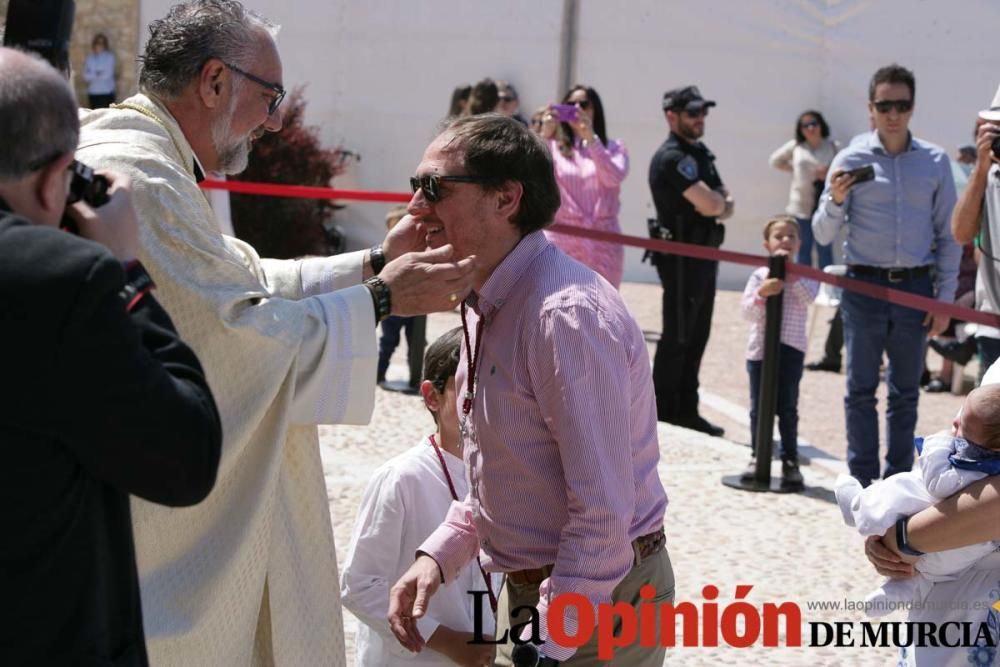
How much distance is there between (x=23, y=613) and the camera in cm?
196

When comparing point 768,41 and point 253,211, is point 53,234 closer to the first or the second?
point 253,211

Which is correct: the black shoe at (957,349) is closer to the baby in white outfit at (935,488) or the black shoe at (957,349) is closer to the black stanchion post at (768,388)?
the black stanchion post at (768,388)

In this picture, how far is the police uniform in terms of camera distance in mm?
8727

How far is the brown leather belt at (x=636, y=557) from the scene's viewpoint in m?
2.92

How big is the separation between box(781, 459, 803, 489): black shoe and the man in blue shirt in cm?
27

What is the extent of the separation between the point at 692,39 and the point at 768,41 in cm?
81

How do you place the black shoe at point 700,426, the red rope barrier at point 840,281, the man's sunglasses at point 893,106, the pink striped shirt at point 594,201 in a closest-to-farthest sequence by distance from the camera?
the red rope barrier at point 840,281, the man's sunglasses at point 893,106, the black shoe at point 700,426, the pink striped shirt at point 594,201

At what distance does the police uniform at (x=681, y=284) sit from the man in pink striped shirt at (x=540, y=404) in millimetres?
5747

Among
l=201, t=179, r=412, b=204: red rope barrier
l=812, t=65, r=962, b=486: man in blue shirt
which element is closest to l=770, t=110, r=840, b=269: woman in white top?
l=201, t=179, r=412, b=204: red rope barrier

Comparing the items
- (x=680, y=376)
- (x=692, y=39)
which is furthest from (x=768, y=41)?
(x=680, y=376)

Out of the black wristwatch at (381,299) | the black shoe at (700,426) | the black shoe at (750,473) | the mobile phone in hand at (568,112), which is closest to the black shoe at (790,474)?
the black shoe at (750,473)

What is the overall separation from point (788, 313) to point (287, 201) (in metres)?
8.32

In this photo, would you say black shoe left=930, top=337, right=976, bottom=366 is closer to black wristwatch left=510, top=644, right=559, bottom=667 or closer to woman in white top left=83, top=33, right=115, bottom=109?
black wristwatch left=510, top=644, right=559, bottom=667

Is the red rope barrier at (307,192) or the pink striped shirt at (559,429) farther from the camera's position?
the red rope barrier at (307,192)
